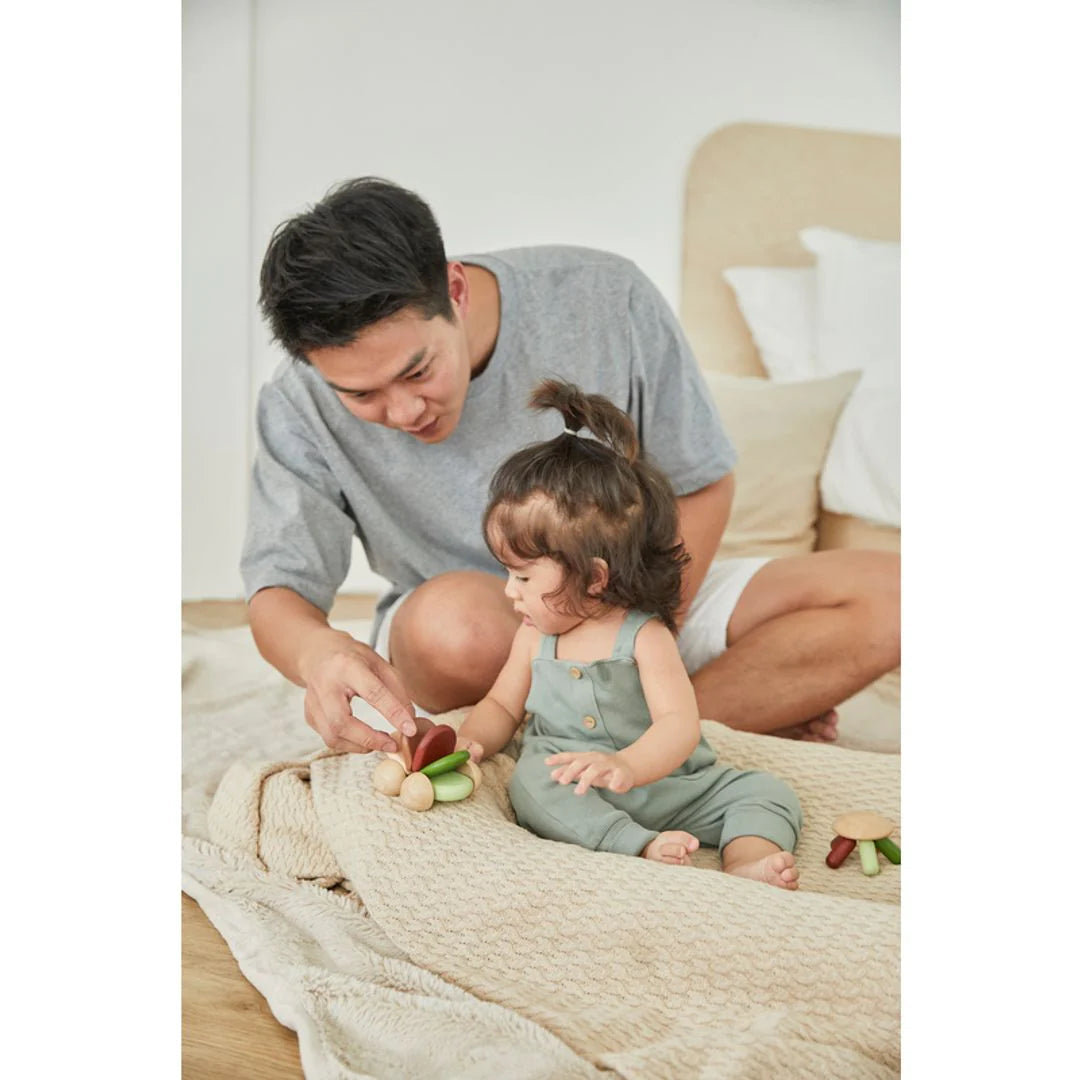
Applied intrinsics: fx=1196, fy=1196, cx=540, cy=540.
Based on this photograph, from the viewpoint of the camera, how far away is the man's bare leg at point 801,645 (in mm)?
1250

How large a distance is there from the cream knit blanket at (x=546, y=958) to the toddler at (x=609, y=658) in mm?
46

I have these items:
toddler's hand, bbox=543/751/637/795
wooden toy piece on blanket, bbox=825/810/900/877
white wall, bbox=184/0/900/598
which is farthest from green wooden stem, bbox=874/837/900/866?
white wall, bbox=184/0/900/598

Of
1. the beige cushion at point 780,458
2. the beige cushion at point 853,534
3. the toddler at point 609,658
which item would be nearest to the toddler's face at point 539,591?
the toddler at point 609,658

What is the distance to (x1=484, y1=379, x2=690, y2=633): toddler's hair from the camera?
888 mm

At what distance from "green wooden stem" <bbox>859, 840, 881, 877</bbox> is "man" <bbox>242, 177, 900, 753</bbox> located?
27cm

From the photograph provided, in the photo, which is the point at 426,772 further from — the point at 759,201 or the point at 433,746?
the point at 759,201

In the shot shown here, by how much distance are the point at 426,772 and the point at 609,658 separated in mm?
164

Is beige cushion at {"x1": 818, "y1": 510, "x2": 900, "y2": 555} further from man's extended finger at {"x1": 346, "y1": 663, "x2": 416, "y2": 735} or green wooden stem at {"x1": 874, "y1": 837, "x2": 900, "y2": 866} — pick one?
man's extended finger at {"x1": 346, "y1": 663, "x2": 416, "y2": 735}

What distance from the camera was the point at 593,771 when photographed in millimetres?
819

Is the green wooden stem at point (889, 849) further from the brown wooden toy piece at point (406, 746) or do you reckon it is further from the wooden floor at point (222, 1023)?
the wooden floor at point (222, 1023)

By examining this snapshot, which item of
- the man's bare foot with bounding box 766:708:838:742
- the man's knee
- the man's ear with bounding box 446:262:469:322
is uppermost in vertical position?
the man's ear with bounding box 446:262:469:322
